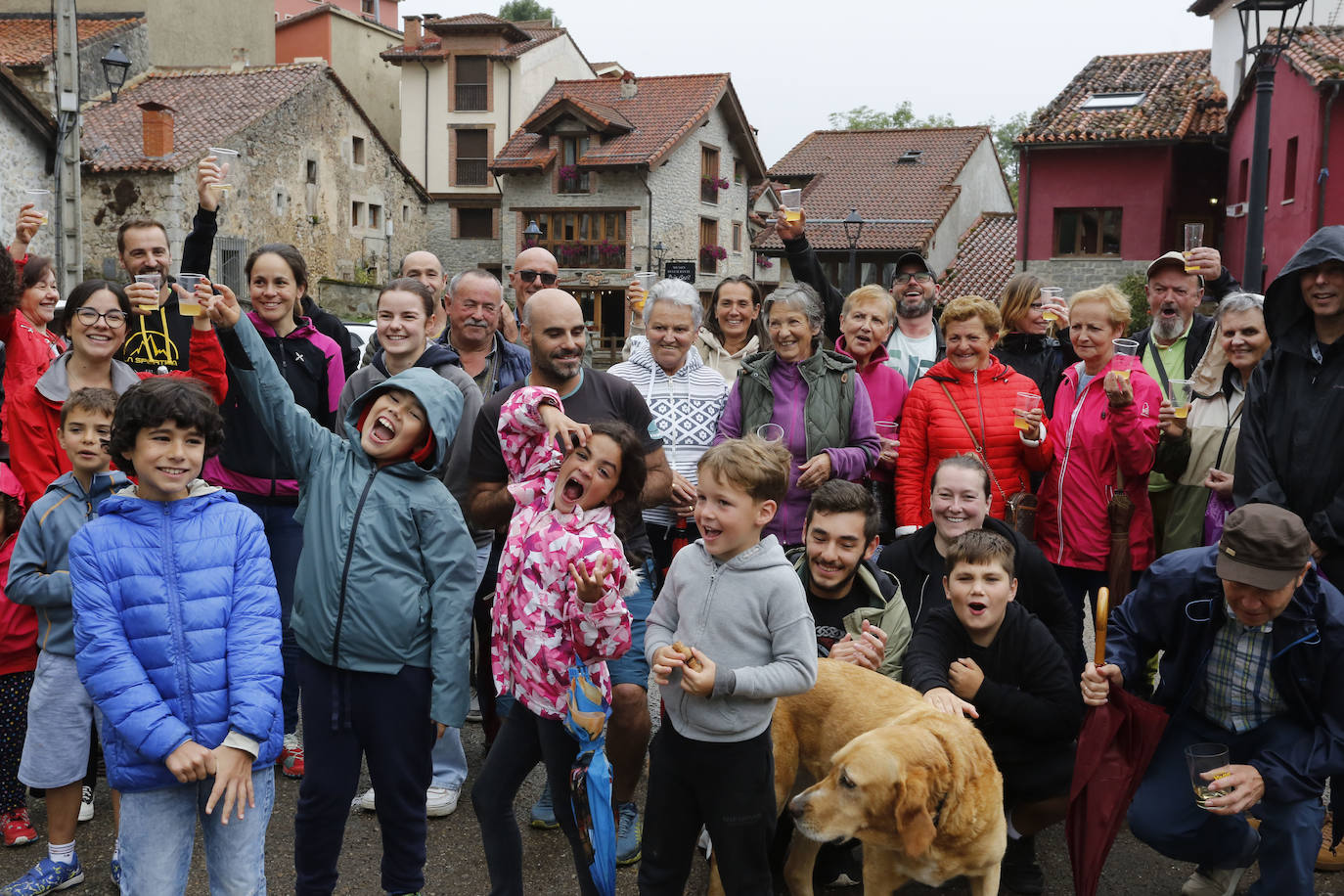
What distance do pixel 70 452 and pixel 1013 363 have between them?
4658 millimetres

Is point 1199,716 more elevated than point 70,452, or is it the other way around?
point 70,452

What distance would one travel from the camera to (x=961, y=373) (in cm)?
536

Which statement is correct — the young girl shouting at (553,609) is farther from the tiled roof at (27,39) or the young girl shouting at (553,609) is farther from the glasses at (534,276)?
the tiled roof at (27,39)

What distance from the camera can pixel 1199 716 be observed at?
12.9ft

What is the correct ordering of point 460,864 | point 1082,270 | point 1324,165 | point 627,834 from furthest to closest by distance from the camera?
point 1082,270, point 1324,165, point 627,834, point 460,864

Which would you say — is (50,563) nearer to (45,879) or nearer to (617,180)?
(45,879)

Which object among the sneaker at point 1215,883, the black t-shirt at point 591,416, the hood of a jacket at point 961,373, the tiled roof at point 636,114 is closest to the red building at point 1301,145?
the hood of a jacket at point 961,373

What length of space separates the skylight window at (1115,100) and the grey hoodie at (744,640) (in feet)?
94.0

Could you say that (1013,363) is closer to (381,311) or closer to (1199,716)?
(1199,716)

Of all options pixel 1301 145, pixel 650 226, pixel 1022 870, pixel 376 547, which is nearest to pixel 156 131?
pixel 650 226

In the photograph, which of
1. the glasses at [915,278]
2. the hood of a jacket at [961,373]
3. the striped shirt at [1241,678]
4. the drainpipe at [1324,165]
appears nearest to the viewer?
the striped shirt at [1241,678]

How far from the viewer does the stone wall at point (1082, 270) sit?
2784 cm

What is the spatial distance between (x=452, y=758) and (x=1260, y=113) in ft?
24.7

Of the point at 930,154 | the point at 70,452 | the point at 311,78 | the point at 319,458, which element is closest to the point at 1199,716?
the point at 319,458
